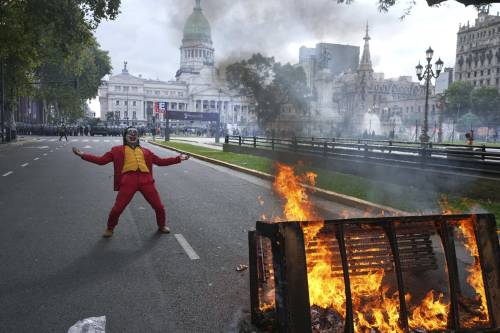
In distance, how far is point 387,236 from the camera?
3.02 metres

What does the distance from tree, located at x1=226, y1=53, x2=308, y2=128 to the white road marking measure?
31014mm

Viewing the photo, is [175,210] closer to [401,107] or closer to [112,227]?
[112,227]

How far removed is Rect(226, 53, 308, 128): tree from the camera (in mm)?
37875

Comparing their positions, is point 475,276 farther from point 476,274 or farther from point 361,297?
point 361,297

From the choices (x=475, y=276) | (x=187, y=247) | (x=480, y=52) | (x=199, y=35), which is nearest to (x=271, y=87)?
(x=199, y=35)

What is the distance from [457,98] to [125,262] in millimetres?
80480

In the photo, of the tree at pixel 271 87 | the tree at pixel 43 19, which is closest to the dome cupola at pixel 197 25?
the tree at pixel 43 19

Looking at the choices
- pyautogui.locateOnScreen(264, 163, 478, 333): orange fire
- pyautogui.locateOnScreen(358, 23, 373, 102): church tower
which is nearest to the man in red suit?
pyautogui.locateOnScreen(264, 163, 478, 333): orange fire

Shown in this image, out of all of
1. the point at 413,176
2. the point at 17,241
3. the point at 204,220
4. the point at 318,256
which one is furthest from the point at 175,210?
the point at 413,176

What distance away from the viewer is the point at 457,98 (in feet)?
250

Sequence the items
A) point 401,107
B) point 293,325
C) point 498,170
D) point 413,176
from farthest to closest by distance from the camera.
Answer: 1. point 401,107
2. point 413,176
3. point 498,170
4. point 293,325

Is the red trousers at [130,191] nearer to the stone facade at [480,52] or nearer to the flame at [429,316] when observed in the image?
the flame at [429,316]

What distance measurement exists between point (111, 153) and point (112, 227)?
1.04 m

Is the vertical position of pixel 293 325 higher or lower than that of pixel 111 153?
lower
